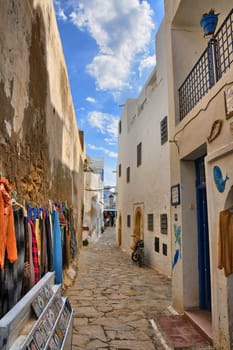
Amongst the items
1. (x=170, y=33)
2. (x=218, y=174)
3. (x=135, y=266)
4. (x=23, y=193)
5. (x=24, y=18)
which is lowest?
(x=135, y=266)

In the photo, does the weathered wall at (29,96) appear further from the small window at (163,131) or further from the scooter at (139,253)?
the scooter at (139,253)

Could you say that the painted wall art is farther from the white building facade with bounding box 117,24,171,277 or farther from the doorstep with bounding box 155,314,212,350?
the white building facade with bounding box 117,24,171,277

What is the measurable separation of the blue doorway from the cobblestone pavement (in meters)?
0.81

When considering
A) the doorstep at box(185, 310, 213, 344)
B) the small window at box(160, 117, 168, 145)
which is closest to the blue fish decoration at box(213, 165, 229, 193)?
the doorstep at box(185, 310, 213, 344)

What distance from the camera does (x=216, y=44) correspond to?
367 centimetres

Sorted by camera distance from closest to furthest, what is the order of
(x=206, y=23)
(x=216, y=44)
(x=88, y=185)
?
(x=216, y=44) → (x=206, y=23) → (x=88, y=185)

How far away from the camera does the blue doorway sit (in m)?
Result: 4.09

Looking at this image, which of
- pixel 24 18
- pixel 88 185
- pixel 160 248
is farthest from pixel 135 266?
pixel 88 185

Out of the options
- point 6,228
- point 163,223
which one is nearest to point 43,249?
point 6,228

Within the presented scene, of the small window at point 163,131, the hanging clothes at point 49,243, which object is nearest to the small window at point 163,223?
the small window at point 163,131

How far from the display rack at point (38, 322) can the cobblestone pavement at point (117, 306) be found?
1182 mm

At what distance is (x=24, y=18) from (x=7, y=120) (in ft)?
4.82

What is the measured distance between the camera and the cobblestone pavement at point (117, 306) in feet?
11.0

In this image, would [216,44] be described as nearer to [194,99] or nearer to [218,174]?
[194,99]
